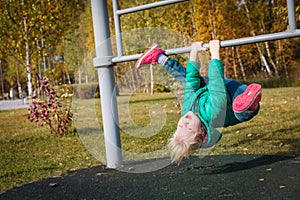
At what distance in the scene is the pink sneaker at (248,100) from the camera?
216 centimetres

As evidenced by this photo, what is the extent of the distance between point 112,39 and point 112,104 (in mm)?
659

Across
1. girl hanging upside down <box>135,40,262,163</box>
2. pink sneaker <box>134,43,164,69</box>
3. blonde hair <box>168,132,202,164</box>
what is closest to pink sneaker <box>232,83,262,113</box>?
girl hanging upside down <box>135,40,262,163</box>

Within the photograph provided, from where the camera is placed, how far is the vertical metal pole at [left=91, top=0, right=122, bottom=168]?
13.0 ft

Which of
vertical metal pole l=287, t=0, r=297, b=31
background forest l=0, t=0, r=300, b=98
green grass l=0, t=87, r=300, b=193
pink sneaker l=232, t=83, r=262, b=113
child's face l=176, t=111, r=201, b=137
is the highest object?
background forest l=0, t=0, r=300, b=98

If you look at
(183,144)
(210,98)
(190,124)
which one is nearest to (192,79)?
(210,98)

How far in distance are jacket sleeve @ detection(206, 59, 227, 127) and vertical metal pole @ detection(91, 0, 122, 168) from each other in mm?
1741

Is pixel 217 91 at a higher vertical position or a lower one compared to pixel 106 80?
lower

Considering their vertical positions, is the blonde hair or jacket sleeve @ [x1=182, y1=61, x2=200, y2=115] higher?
jacket sleeve @ [x1=182, y1=61, x2=200, y2=115]

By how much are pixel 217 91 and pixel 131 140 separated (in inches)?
154

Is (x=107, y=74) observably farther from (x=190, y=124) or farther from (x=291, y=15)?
(x=291, y=15)

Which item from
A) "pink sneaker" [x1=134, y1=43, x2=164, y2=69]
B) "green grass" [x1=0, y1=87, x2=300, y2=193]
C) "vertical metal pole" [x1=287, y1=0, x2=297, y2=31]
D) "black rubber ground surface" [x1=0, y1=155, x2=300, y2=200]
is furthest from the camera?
"green grass" [x1=0, y1=87, x2=300, y2=193]

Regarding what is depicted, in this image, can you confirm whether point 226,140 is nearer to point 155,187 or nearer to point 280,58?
point 155,187

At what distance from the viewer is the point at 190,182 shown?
128 inches

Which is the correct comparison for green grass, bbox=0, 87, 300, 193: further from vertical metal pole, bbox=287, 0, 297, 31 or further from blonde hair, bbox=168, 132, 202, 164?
vertical metal pole, bbox=287, 0, 297, 31
